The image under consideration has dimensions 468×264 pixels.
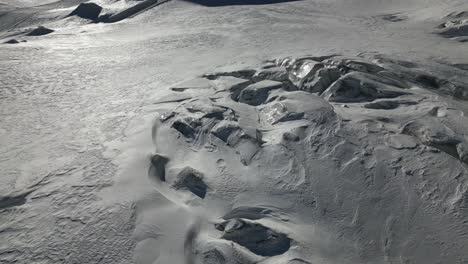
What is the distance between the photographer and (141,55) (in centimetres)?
496

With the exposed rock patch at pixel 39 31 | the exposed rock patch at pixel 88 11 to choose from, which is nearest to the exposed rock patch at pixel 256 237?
the exposed rock patch at pixel 39 31

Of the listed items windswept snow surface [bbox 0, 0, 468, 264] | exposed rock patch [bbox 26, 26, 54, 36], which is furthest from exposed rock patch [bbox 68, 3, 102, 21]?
windswept snow surface [bbox 0, 0, 468, 264]

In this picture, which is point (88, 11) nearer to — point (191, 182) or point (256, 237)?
point (191, 182)

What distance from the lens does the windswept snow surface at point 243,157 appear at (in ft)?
6.10

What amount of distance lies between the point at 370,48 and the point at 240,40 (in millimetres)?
1603

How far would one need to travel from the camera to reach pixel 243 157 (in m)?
2.42

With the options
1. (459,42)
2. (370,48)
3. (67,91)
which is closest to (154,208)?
(67,91)

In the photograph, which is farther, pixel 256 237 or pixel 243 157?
pixel 243 157

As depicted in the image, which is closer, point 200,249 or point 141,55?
point 200,249

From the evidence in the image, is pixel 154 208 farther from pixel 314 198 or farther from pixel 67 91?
pixel 67 91

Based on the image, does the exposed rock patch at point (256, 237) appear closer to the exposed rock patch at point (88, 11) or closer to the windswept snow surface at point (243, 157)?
the windswept snow surface at point (243, 157)

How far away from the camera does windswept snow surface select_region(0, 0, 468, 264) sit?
1.86 m

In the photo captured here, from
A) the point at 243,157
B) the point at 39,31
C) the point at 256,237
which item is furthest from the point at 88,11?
the point at 256,237

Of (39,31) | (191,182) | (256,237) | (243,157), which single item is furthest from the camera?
(39,31)
